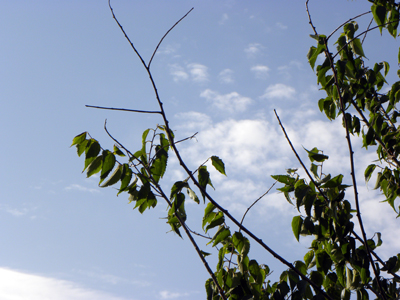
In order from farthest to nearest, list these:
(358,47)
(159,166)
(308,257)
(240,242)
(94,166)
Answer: (358,47) < (308,257) < (159,166) < (94,166) < (240,242)

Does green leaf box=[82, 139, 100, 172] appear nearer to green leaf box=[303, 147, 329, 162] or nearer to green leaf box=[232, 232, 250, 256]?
green leaf box=[232, 232, 250, 256]

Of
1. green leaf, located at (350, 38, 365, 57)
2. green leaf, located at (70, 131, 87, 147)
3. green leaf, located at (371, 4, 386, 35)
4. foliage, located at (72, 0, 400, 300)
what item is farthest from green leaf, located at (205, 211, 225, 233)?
green leaf, located at (371, 4, 386, 35)

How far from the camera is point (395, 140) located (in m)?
2.62

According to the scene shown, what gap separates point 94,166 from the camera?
2.08m

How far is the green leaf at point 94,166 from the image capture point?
6.81 ft

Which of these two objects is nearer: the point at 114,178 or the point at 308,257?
the point at 114,178

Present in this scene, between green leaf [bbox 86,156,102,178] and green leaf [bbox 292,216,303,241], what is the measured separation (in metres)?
1.17

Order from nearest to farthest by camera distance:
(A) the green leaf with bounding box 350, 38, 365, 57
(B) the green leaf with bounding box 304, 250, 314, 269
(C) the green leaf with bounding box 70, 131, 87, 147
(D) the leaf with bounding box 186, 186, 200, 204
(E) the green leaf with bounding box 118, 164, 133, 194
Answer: (D) the leaf with bounding box 186, 186, 200, 204, (E) the green leaf with bounding box 118, 164, 133, 194, (C) the green leaf with bounding box 70, 131, 87, 147, (B) the green leaf with bounding box 304, 250, 314, 269, (A) the green leaf with bounding box 350, 38, 365, 57

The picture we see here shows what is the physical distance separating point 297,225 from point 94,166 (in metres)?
1.21

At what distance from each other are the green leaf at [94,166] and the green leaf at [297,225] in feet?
3.83

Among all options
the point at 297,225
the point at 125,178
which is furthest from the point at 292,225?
the point at 125,178

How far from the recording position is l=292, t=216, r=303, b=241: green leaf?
2.04 meters

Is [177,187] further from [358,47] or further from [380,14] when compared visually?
[380,14]

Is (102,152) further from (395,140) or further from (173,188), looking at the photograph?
(395,140)
